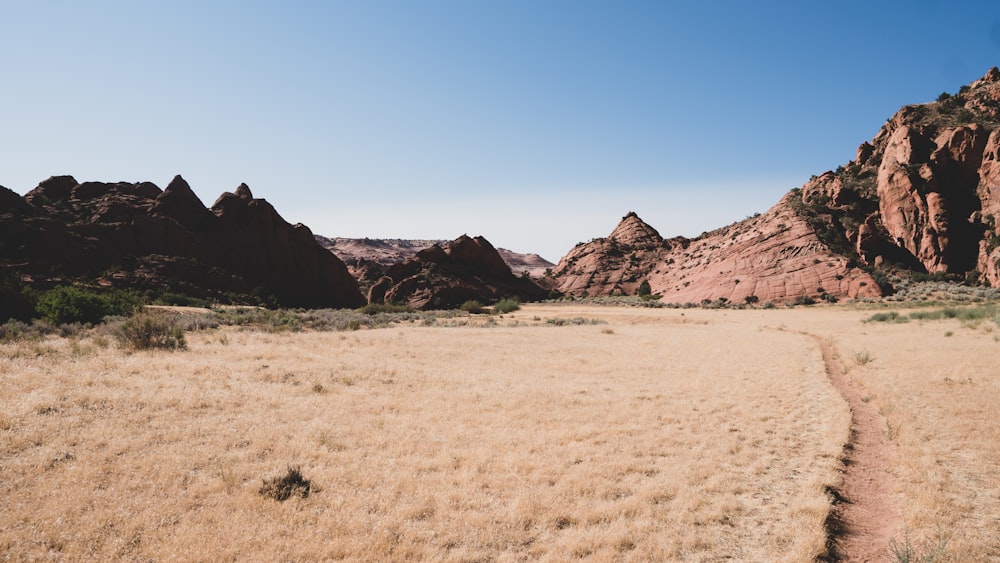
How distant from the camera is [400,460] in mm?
7762

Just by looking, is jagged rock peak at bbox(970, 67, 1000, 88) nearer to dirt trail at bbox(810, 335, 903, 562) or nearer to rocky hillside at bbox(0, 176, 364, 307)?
dirt trail at bbox(810, 335, 903, 562)

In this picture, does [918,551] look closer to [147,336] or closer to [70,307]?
[147,336]

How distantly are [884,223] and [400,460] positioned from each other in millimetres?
75125

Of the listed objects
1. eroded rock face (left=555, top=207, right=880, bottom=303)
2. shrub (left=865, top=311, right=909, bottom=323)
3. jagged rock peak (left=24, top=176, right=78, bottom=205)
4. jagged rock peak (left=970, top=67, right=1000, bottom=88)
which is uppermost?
jagged rock peak (left=970, top=67, right=1000, bottom=88)

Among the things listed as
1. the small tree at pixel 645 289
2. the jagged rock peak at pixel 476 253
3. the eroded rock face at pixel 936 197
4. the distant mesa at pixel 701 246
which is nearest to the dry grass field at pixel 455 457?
the distant mesa at pixel 701 246

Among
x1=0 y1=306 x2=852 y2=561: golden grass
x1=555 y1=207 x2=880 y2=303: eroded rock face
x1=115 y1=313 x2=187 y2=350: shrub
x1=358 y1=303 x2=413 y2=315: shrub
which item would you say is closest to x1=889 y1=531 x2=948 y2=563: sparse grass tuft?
x1=0 y1=306 x2=852 y2=561: golden grass

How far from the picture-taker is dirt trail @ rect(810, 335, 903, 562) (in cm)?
559

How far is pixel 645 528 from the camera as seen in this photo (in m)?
5.75

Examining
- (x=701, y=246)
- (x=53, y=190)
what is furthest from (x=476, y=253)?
(x=53, y=190)

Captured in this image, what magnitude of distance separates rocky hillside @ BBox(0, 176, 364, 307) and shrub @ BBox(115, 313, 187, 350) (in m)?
27.6

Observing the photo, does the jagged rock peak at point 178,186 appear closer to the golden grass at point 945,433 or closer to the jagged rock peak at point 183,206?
the jagged rock peak at point 183,206

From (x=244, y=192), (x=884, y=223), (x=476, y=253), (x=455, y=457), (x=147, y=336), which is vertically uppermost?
(x=244, y=192)

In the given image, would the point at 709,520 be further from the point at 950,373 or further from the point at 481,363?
the point at 950,373

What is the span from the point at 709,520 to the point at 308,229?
195 ft
